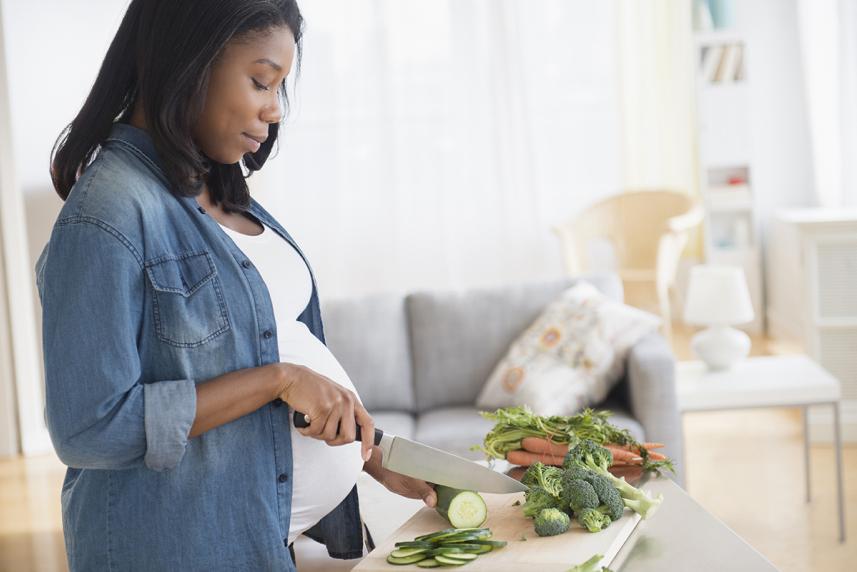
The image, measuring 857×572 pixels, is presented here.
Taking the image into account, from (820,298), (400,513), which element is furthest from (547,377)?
(400,513)

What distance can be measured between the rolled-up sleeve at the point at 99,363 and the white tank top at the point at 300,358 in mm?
204

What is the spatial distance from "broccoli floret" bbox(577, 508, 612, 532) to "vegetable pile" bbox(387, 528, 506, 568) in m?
0.11

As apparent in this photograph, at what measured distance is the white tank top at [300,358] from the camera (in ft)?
4.42

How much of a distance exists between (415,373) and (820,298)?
5.50 feet

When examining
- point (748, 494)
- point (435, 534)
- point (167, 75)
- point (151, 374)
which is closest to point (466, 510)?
point (435, 534)

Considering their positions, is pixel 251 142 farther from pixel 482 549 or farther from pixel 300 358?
pixel 482 549

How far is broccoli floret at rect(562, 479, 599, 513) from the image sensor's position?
1.33 metres

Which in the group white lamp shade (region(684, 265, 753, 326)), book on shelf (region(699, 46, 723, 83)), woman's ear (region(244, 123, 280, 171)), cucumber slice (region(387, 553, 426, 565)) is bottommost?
white lamp shade (region(684, 265, 753, 326))

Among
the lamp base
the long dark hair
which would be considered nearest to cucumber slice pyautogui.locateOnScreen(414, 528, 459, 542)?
the long dark hair

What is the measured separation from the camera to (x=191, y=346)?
1.20m

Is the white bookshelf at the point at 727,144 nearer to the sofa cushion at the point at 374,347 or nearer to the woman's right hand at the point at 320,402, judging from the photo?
the sofa cushion at the point at 374,347

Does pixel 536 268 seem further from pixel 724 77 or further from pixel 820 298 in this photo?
pixel 820 298

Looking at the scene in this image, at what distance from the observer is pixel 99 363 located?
1103 millimetres

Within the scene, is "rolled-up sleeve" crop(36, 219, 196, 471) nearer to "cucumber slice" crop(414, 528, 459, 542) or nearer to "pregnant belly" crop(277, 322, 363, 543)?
"pregnant belly" crop(277, 322, 363, 543)
